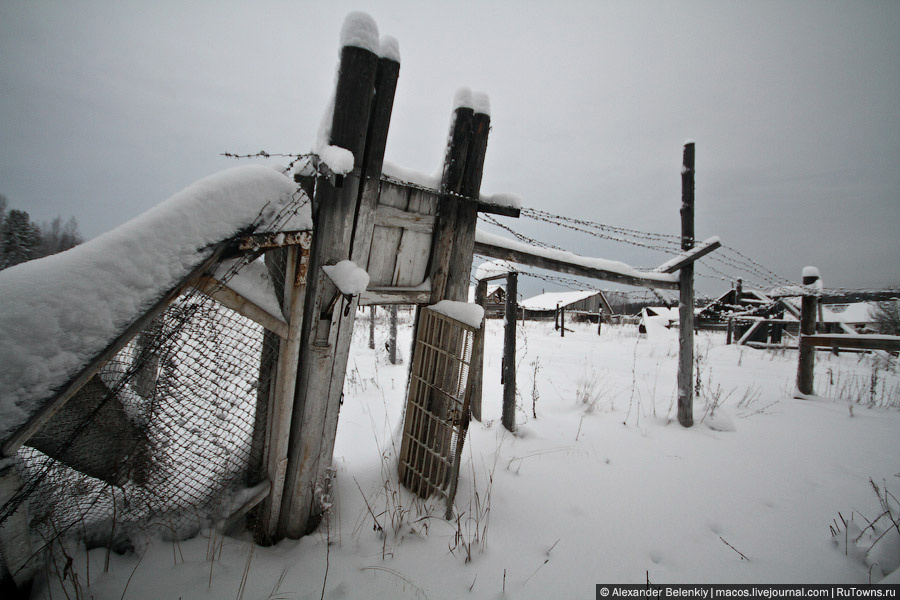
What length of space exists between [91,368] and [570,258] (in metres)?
4.06

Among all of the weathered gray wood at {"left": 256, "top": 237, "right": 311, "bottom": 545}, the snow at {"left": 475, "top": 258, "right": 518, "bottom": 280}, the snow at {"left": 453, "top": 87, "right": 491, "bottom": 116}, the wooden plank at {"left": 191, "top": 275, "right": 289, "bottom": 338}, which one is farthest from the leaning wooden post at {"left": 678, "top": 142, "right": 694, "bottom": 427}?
the wooden plank at {"left": 191, "top": 275, "right": 289, "bottom": 338}

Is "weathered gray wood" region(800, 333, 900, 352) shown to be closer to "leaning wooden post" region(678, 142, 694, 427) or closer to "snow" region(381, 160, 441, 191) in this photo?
"leaning wooden post" region(678, 142, 694, 427)

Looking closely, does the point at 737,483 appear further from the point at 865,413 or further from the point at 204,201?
the point at 204,201

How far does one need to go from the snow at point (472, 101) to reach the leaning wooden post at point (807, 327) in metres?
7.16

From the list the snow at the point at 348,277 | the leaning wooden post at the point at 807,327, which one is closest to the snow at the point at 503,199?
the snow at the point at 348,277

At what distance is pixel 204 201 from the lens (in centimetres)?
145

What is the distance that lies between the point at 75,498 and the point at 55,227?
6895 cm

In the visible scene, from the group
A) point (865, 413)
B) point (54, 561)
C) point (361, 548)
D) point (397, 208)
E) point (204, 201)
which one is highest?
point (397, 208)

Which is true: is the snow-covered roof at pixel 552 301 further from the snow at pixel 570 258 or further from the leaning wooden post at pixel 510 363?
the leaning wooden post at pixel 510 363

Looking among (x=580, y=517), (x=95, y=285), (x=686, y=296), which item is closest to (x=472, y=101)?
(x=95, y=285)

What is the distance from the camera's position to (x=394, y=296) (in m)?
2.57

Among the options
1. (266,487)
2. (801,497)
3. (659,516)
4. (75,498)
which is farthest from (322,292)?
(801,497)

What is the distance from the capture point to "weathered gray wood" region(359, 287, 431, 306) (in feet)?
7.90

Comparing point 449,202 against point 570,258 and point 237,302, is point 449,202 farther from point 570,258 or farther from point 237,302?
point 570,258
